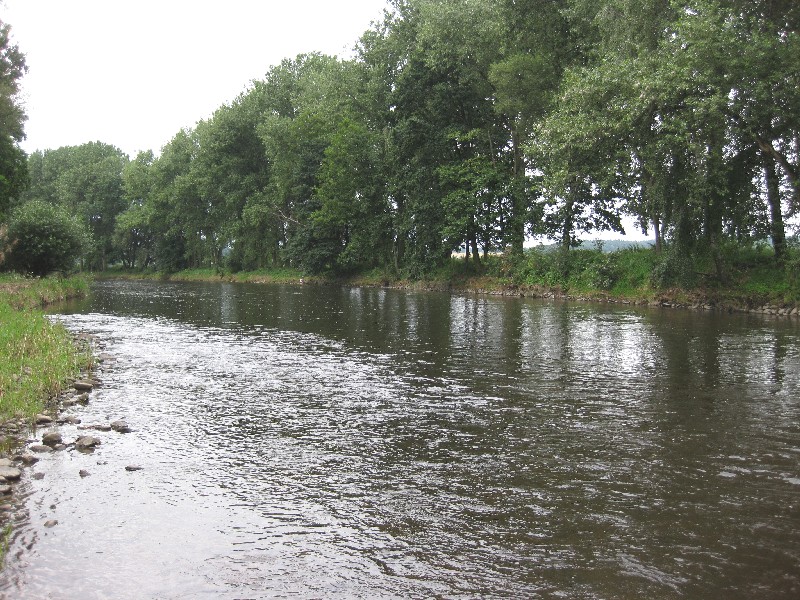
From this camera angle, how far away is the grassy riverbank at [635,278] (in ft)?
110

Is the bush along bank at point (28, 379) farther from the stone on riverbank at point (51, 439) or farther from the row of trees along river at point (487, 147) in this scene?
the row of trees along river at point (487, 147)

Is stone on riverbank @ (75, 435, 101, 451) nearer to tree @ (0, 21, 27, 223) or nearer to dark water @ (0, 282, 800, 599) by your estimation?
dark water @ (0, 282, 800, 599)

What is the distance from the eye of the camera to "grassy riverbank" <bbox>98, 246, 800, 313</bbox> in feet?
110

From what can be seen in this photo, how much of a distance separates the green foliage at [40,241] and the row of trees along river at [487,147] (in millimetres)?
483

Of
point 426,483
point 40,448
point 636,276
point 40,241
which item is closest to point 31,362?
point 40,448

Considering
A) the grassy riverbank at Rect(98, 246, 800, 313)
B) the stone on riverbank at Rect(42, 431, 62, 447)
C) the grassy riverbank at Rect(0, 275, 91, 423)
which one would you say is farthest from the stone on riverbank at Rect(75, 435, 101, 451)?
the grassy riverbank at Rect(98, 246, 800, 313)

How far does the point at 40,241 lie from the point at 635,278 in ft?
125

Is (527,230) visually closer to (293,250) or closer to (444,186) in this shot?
(444,186)

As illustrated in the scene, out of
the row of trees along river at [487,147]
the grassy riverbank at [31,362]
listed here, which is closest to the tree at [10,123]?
the row of trees along river at [487,147]

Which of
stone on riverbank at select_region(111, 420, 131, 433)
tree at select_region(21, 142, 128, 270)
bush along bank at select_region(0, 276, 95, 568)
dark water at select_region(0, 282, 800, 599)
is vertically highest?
tree at select_region(21, 142, 128, 270)

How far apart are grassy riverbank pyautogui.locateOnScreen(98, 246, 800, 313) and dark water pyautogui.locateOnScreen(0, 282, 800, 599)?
1796 centimetres

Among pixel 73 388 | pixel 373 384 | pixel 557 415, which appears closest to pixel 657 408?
pixel 557 415

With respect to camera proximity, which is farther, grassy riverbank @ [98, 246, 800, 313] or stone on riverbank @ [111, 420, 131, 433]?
grassy riverbank @ [98, 246, 800, 313]

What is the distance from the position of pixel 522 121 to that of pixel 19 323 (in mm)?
37241
